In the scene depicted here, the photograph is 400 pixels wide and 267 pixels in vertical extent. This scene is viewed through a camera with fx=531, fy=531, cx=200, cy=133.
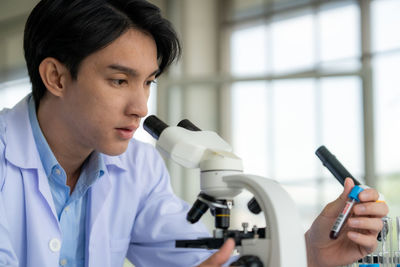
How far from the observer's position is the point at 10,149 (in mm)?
1412

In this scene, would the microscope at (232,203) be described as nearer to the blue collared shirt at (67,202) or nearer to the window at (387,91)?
the blue collared shirt at (67,202)

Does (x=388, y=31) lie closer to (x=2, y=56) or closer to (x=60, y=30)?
(x=2, y=56)

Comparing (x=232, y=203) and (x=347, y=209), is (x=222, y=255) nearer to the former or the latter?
(x=232, y=203)

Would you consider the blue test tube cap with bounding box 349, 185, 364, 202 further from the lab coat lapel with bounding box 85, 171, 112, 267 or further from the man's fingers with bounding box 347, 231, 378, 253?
the lab coat lapel with bounding box 85, 171, 112, 267

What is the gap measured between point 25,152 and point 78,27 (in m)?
0.36

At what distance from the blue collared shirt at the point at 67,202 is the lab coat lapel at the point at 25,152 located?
0.05 meters

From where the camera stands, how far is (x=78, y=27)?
1393 mm

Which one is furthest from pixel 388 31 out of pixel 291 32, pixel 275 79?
pixel 275 79

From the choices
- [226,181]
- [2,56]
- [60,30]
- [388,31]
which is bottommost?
[226,181]

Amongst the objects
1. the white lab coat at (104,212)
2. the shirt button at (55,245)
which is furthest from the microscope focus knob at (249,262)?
the shirt button at (55,245)

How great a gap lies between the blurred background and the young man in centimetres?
190

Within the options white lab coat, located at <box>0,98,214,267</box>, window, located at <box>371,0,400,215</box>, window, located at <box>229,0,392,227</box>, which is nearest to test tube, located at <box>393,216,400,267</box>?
white lab coat, located at <box>0,98,214,267</box>

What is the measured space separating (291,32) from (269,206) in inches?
198

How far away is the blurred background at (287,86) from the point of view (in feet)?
12.0
